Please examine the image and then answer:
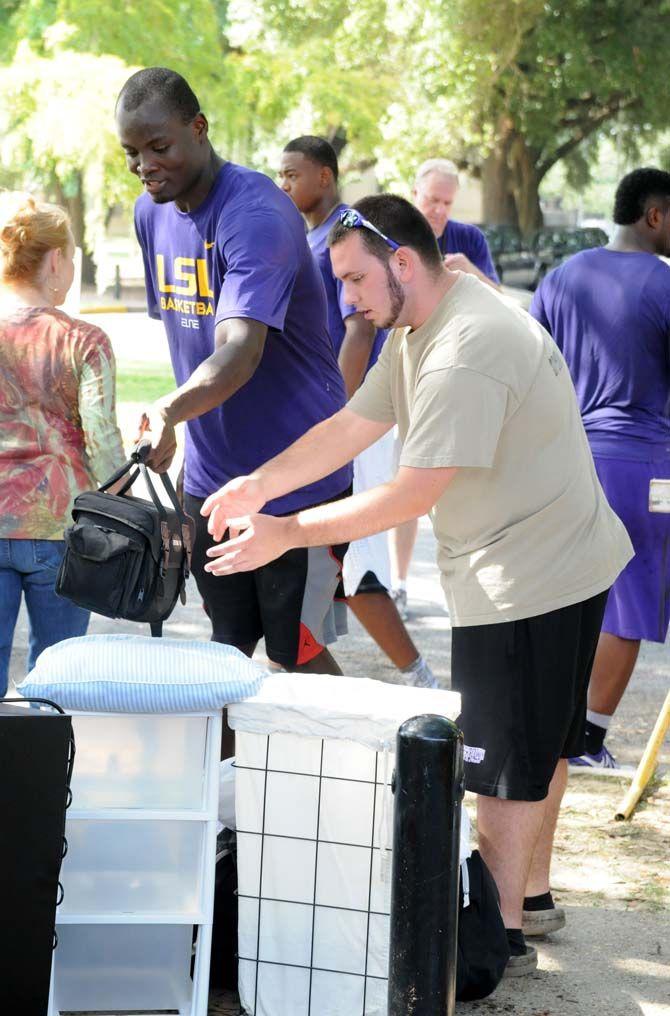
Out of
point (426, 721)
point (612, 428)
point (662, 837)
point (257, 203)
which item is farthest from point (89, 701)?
point (612, 428)

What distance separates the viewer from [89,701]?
9.94 ft

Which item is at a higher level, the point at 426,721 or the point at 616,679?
the point at 426,721

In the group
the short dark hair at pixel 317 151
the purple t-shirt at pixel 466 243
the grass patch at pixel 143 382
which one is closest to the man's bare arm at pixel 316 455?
the short dark hair at pixel 317 151

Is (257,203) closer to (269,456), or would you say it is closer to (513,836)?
(269,456)

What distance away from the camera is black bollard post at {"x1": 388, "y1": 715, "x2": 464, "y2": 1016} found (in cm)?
265

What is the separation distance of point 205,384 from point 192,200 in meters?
0.69

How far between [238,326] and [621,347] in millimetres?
1798

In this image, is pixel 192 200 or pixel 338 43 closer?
pixel 192 200

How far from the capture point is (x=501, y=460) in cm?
331

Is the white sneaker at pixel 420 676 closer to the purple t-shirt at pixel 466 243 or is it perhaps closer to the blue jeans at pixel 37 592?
the blue jeans at pixel 37 592

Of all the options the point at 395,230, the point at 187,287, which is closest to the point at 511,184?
the point at 187,287

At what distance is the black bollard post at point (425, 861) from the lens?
2.65 meters

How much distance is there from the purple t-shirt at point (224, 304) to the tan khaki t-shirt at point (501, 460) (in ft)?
1.93

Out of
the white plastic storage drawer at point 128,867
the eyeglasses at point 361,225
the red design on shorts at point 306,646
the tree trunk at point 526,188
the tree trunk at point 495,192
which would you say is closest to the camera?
the white plastic storage drawer at point 128,867
